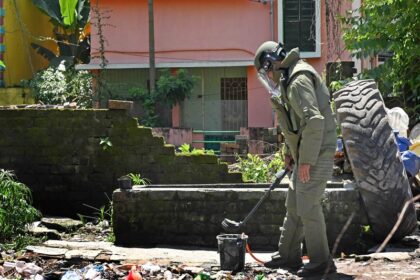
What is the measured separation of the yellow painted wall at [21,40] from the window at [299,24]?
7.78 metres

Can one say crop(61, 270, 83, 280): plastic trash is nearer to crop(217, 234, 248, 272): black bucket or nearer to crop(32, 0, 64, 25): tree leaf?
crop(217, 234, 248, 272): black bucket

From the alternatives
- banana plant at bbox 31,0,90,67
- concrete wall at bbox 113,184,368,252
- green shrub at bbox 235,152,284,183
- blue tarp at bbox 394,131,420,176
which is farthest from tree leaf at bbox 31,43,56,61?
blue tarp at bbox 394,131,420,176

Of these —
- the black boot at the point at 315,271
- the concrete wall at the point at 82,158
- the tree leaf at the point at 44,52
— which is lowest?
the black boot at the point at 315,271

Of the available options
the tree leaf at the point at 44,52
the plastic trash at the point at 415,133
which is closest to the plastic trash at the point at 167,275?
the plastic trash at the point at 415,133

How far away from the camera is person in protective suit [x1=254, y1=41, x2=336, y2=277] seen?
552cm

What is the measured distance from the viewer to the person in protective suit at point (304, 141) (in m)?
5.52

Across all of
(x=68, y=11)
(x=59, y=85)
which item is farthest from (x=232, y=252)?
(x=68, y=11)

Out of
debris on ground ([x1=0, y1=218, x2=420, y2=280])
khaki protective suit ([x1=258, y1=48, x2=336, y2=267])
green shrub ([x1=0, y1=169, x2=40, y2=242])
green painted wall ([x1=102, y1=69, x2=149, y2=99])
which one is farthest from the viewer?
green painted wall ([x1=102, y1=69, x2=149, y2=99])

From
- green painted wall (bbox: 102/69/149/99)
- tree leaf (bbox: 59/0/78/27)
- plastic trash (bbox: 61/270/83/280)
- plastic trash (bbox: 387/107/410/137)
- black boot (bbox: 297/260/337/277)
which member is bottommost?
plastic trash (bbox: 61/270/83/280)

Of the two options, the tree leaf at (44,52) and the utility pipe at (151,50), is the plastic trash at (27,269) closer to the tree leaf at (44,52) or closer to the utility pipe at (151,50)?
the utility pipe at (151,50)

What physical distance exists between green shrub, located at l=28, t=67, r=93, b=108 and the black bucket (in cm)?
1017

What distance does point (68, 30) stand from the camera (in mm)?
19938

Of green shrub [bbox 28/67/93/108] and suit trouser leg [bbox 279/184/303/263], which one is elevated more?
green shrub [bbox 28/67/93/108]

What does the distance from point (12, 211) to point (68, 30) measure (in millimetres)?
13398
